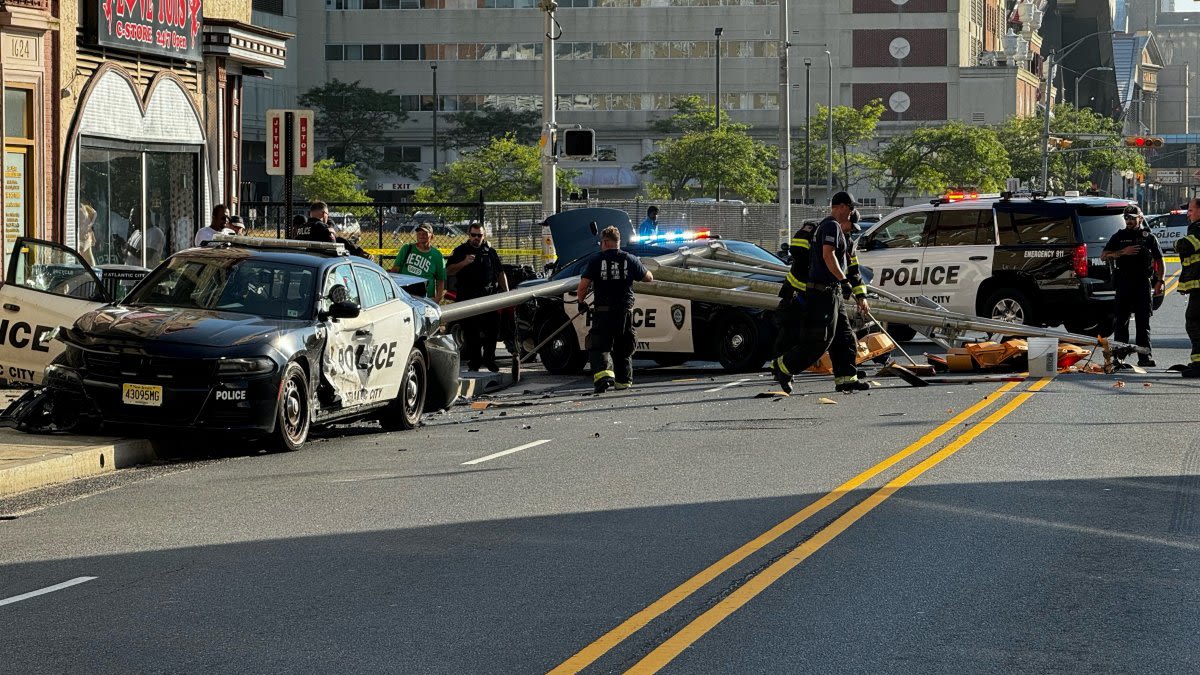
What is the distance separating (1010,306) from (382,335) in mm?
11629

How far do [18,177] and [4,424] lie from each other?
8.28 metres

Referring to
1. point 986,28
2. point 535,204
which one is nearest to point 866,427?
point 535,204

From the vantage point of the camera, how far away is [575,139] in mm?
27500

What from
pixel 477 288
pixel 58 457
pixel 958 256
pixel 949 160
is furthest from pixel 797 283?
pixel 949 160

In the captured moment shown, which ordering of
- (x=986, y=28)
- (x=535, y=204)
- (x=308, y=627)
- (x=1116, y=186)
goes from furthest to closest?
(x=1116, y=186)
(x=986, y=28)
(x=535, y=204)
(x=308, y=627)

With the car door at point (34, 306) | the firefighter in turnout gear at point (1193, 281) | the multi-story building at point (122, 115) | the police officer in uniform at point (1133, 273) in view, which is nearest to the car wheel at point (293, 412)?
the car door at point (34, 306)

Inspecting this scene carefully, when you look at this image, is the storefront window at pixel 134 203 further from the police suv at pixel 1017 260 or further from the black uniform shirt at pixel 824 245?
the black uniform shirt at pixel 824 245

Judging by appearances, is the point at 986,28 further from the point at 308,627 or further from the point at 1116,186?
the point at 308,627

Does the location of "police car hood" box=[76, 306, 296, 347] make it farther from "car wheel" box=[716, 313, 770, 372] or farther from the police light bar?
"car wheel" box=[716, 313, 770, 372]

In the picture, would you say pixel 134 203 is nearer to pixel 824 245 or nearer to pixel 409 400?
pixel 409 400

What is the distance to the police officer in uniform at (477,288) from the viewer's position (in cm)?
2066

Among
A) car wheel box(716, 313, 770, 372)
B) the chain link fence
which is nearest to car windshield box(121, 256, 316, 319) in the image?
car wheel box(716, 313, 770, 372)

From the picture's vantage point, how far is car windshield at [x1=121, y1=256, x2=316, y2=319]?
45.7 ft

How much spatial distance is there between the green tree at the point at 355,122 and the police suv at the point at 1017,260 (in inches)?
3340
